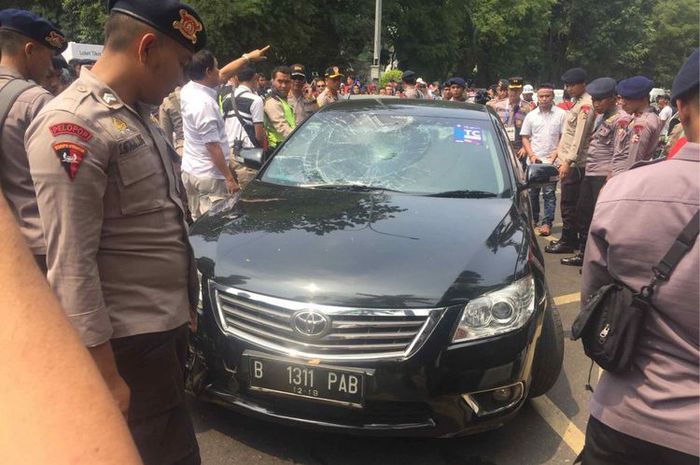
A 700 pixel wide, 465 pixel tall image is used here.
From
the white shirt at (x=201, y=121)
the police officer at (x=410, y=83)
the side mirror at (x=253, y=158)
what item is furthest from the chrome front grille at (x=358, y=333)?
the police officer at (x=410, y=83)

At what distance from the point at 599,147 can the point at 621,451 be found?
501cm

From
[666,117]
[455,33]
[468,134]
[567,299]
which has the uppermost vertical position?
[468,134]

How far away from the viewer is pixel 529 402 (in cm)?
315

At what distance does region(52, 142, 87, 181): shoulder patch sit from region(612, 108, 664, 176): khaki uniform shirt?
477cm

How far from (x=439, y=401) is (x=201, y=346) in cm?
106

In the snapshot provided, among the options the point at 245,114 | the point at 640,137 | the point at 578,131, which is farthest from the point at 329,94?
the point at 640,137

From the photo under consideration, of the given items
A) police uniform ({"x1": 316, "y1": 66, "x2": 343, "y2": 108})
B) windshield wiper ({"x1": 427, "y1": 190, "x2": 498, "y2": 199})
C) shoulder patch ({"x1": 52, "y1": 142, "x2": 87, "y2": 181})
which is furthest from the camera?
police uniform ({"x1": 316, "y1": 66, "x2": 343, "y2": 108})

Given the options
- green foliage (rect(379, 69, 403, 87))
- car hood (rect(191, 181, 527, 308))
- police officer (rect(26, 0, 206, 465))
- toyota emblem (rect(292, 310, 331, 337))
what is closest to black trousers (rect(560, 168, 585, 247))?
car hood (rect(191, 181, 527, 308))

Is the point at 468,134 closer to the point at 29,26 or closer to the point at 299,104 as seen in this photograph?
the point at 29,26

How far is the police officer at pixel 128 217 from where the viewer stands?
1539mm

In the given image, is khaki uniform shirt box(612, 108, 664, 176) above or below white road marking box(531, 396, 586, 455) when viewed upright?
above

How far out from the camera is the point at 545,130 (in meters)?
7.46

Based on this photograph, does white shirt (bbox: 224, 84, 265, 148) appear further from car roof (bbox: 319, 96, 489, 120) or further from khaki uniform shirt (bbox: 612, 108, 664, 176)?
khaki uniform shirt (bbox: 612, 108, 664, 176)

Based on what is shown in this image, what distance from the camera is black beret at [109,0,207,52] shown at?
5.41ft
